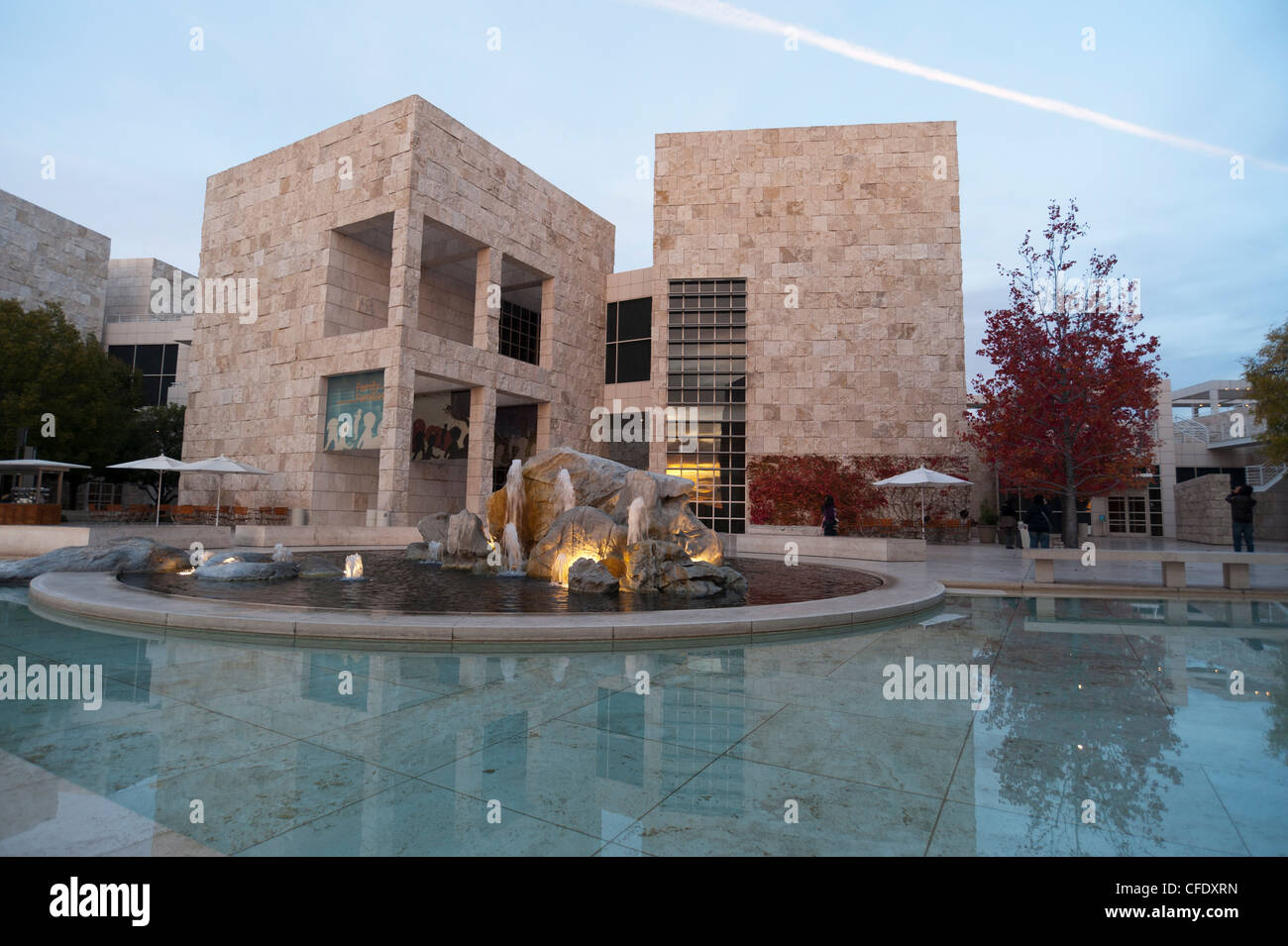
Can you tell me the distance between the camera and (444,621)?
6.15 meters

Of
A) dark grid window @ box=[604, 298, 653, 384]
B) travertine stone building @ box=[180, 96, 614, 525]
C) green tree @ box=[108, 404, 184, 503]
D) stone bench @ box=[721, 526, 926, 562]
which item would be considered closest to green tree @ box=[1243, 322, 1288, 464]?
stone bench @ box=[721, 526, 926, 562]

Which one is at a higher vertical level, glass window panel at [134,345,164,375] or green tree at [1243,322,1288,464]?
glass window panel at [134,345,164,375]

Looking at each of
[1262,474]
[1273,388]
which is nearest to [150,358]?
[1273,388]

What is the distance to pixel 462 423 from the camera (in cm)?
2925

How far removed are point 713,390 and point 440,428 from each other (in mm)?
12805

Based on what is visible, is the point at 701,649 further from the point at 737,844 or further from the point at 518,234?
the point at 518,234

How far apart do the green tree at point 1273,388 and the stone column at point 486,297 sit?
31.7 meters

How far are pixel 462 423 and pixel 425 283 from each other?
690 centimetres

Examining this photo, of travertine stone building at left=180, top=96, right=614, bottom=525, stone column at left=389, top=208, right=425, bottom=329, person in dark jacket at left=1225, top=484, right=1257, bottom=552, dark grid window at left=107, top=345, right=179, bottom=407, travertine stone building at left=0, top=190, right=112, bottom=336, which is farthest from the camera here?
dark grid window at left=107, top=345, right=179, bottom=407

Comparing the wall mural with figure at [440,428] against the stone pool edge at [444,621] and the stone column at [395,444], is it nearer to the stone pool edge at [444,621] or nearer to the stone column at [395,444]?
the stone column at [395,444]

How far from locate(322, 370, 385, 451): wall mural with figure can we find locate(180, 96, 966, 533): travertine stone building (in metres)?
0.09

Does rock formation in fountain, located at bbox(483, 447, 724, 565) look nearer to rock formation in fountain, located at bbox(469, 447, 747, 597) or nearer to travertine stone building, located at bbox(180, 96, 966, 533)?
rock formation in fountain, located at bbox(469, 447, 747, 597)

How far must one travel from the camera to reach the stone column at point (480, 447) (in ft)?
82.5

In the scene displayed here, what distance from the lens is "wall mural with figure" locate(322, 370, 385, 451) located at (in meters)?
23.1
